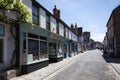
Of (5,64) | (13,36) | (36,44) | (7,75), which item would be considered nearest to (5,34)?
(13,36)

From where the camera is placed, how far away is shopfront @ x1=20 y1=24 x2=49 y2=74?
48.7 ft

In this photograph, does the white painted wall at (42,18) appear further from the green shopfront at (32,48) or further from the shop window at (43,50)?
the shop window at (43,50)

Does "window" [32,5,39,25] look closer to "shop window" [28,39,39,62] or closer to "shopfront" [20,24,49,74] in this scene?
"shopfront" [20,24,49,74]

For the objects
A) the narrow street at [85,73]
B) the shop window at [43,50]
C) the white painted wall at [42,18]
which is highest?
the white painted wall at [42,18]

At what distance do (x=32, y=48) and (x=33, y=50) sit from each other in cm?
30

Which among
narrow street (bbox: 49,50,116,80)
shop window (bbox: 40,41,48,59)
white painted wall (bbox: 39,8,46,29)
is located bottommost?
narrow street (bbox: 49,50,116,80)

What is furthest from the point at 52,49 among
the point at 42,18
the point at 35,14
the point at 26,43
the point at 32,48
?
the point at 26,43

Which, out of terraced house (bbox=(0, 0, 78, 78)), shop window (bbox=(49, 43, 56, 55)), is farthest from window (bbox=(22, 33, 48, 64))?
shop window (bbox=(49, 43, 56, 55))

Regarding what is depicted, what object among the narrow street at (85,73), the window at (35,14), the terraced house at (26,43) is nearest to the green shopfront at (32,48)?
the terraced house at (26,43)

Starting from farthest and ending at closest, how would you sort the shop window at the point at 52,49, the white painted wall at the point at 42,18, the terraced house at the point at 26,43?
1. the shop window at the point at 52,49
2. the white painted wall at the point at 42,18
3. the terraced house at the point at 26,43

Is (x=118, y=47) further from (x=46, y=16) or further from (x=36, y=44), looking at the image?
(x=36, y=44)

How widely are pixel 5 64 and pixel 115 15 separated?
33.1m

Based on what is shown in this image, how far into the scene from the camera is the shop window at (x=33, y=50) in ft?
53.3

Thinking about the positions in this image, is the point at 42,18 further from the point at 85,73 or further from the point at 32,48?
the point at 85,73
